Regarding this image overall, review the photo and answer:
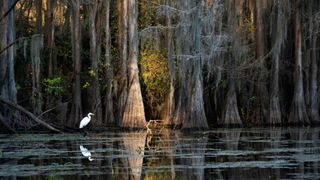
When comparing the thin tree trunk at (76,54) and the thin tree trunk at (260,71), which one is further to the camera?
the thin tree trunk at (260,71)

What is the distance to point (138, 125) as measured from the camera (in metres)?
24.4

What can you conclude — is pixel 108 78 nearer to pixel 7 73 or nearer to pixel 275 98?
pixel 7 73

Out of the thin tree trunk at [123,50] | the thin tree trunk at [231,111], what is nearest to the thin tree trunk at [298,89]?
the thin tree trunk at [231,111]

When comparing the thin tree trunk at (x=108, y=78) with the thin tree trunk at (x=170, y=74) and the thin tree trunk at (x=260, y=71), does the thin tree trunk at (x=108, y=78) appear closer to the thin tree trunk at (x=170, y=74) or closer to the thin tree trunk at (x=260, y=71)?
the thin tree trunk at (x=170, y=74)

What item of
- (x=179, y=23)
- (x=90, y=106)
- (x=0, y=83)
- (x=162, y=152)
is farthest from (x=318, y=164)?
(x=90, y=106)

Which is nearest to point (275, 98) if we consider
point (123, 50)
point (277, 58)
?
point (277, 58)

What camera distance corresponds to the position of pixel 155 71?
95.8 ft

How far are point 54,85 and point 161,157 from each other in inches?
526

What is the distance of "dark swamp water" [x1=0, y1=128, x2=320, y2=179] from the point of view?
11180 mm

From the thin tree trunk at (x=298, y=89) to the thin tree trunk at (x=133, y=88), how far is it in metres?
5.36

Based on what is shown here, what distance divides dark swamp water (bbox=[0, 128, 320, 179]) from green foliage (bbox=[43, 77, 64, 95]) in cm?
649

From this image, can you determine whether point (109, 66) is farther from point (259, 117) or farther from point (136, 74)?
point (259, 117)

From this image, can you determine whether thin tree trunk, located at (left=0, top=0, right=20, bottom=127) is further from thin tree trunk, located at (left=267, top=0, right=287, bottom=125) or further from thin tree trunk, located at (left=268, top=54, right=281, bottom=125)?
thin tree trunk, located at (left=267, top=0, right=287, bottom=125)

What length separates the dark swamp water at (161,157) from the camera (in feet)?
36.7
